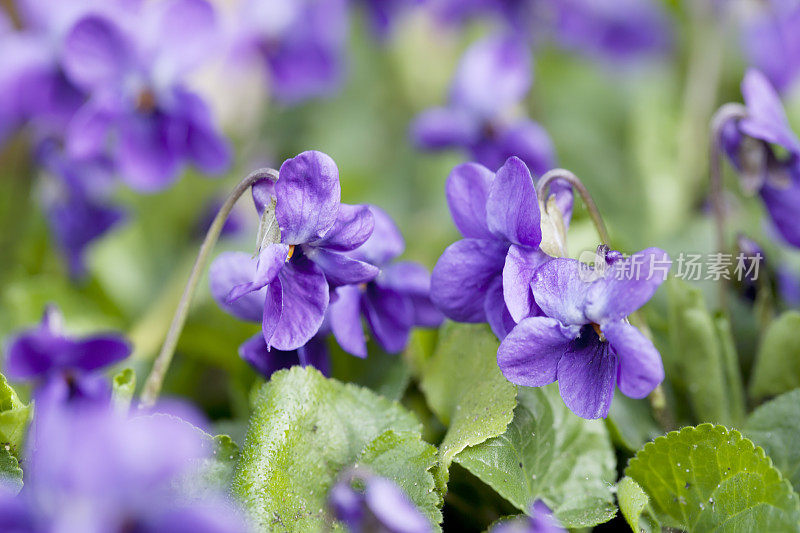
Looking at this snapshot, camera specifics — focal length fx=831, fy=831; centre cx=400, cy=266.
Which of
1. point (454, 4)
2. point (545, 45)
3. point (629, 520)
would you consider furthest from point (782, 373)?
point (545, 45)

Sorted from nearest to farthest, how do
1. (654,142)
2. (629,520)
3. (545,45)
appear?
(629,520) < (654,142) < (545,45)

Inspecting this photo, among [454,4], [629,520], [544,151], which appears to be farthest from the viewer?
[454,4]

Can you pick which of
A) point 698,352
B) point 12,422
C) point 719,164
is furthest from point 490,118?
point 12,422

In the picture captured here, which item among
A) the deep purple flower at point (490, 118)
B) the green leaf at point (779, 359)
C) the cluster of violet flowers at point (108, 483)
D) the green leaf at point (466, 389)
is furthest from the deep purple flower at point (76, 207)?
the green leaf at point (779, 359)

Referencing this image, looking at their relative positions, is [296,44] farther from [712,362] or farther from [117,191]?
[712,362]

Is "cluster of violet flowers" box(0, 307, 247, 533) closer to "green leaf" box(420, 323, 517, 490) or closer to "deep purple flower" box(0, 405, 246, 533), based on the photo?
"deep purple flower" box(0, 405, 246, 533)

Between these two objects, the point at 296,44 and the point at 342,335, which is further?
the point at 296,44

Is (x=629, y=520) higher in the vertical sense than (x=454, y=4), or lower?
lower
